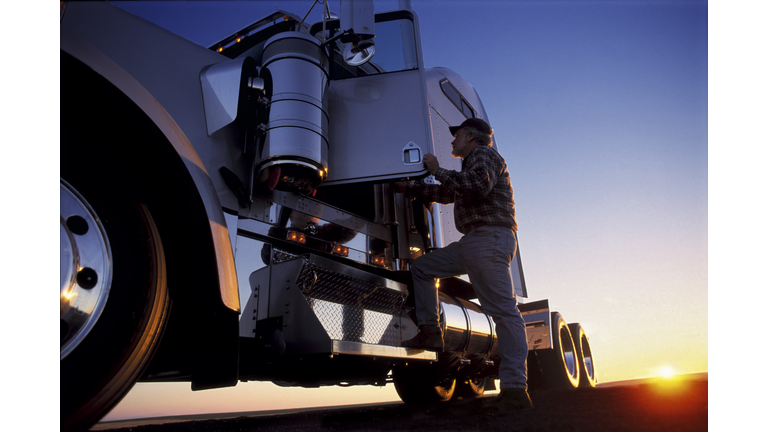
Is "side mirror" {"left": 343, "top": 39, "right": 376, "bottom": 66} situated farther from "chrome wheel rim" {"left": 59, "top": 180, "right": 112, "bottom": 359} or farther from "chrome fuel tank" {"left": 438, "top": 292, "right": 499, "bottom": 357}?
"chrome fuel tank" {"left": 438, "top": 292, "right": 499, "bottom": 357}

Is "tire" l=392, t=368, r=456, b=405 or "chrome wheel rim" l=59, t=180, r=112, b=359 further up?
"chrome wheel rim" l=59, t=180, r=112, b=359

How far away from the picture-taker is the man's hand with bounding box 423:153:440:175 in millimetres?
2439

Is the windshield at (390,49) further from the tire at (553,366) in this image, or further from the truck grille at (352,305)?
the tire at (553,366)

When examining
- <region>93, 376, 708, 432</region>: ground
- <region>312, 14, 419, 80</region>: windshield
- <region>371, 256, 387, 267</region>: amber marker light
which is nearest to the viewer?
<region>93, 376, 708, 432</region>: ground

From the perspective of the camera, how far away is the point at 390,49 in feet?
9.50

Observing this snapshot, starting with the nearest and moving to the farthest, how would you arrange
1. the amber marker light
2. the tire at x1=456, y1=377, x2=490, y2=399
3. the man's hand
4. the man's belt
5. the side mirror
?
the side mirror → the man's hand → the man's belt → the amber marker light → the tire at x1=456, y1=377, x2=490, y2=399

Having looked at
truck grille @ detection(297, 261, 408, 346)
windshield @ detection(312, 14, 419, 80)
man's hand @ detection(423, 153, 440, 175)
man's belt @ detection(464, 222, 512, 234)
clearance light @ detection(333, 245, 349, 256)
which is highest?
windshield @ detection(312, 14, 419, 80)

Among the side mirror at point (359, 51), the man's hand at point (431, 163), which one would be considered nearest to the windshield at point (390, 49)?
the side mirror at point (359, 51)

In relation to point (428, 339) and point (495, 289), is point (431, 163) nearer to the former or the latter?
point (495, 289)

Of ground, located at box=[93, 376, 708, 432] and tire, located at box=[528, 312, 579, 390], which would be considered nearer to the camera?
ground, located at box=[93, 376, 708, 432]

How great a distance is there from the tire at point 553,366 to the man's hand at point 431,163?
2.89m

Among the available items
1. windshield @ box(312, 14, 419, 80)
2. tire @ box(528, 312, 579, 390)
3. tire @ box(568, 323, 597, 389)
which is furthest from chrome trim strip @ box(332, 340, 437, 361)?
tire @ box(568, 323, 597, 389)

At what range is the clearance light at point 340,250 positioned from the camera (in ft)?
8.10
